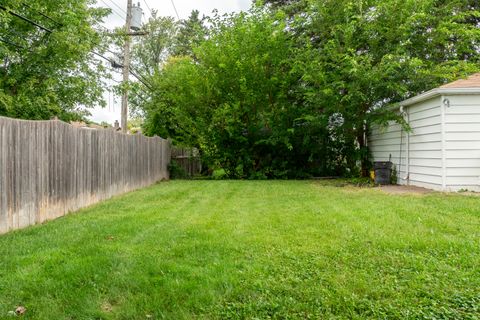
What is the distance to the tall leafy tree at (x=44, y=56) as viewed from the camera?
8.40 metres

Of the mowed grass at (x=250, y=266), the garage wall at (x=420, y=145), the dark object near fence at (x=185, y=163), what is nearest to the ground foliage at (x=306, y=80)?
the garage wall at (x=420, y=145)

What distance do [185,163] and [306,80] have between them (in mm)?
6460

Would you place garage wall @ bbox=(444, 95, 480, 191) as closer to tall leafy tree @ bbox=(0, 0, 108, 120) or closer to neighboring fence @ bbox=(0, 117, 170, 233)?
neighboring fence @ bbox=(0, 117, 170, 233)

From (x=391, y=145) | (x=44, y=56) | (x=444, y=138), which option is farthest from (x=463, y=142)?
(x=44, y=56)

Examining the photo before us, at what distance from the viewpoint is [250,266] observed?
3.28 metres

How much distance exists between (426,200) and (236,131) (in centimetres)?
781

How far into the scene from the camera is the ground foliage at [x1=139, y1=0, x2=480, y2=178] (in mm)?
10305

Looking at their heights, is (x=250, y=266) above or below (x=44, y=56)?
below

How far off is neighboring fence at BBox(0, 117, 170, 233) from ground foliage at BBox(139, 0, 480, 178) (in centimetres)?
505

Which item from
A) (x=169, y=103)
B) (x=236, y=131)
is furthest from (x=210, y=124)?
(x=169, y=103)

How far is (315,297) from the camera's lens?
2680mm

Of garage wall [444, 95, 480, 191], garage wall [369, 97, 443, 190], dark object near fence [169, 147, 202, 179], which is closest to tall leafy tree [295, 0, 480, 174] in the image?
garage wall [369, 97, 443, 190]

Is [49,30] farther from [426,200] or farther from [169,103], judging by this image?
[426,200]

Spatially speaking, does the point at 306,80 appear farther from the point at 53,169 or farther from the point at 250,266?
the point at 250,266
